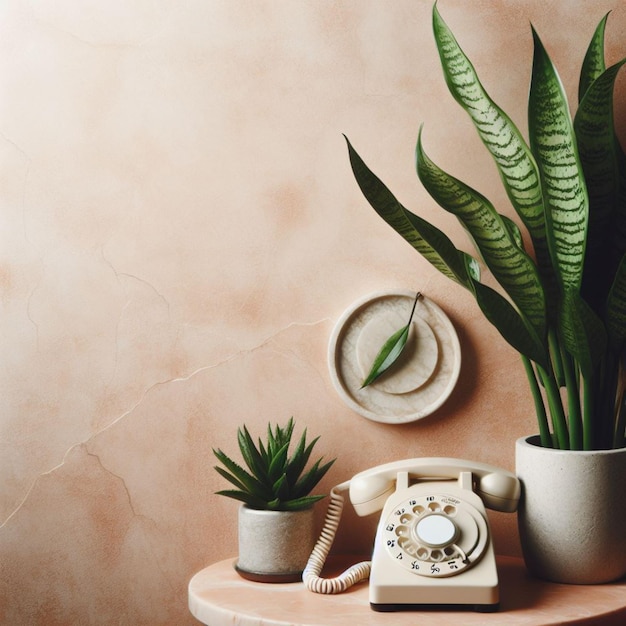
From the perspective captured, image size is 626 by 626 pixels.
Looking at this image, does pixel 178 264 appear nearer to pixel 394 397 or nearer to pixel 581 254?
pixel 394 397

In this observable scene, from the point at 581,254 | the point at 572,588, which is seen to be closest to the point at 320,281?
the point at 581,254

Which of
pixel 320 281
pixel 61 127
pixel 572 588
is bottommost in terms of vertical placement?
pixel 572 588

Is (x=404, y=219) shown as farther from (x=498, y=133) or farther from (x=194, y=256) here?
(x=194, y=256)

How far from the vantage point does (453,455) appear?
1348mm

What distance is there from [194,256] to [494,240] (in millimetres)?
544

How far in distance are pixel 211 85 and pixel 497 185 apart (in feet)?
1.77

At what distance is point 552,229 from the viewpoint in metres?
1.11

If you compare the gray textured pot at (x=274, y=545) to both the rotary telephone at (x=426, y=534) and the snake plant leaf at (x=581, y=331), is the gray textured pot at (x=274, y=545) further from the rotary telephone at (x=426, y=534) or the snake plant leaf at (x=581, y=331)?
the snake plant leaf at (x=581, y=331)

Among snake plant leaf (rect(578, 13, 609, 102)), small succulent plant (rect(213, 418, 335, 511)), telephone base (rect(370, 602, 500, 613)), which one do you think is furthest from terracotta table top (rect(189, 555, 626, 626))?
snake plant leaf (rect(578, 13, 609, 102))

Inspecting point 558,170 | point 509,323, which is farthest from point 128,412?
point 558,170

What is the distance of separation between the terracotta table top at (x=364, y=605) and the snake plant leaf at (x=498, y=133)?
1.69 feet

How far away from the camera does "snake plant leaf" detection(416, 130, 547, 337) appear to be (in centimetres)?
111

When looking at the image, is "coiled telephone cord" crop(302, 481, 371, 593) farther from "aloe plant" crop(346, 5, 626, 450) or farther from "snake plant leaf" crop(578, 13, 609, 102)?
"snake plant leaf" crop(578, 13, 609, 102)

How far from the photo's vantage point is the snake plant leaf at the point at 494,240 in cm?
111
